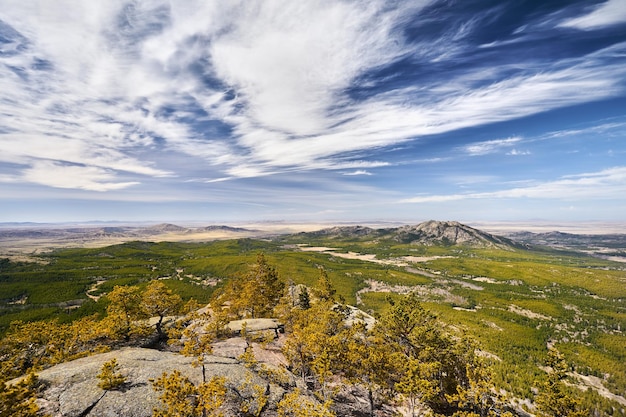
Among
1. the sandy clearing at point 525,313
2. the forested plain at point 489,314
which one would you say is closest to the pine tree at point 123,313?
the forested plain at point 489,314

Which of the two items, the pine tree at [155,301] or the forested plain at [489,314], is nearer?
the forested plain at [489,314]

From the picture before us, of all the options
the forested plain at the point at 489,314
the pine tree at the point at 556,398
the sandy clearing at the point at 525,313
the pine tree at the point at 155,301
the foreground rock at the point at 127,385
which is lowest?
the sandy clearing at the point at 525,313

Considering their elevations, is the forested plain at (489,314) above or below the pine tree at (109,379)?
below

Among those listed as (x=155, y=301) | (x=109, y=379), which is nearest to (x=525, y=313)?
(x=155, y=301)

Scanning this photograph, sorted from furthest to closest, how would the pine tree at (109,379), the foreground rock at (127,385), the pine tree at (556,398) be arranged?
1. the pine tree at (556,398)
2. the pine tree at (109,379)
3. the foreground rock at (127,385)

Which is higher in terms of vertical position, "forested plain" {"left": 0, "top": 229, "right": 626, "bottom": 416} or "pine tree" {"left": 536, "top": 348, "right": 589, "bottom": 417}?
"pine tree" {"left": 536, "top": 348, "right": 589, "bottom": 417}

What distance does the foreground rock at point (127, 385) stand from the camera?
22156mm

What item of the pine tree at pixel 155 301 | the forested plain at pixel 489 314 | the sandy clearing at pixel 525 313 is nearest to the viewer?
the forested plain at pixel 489 314

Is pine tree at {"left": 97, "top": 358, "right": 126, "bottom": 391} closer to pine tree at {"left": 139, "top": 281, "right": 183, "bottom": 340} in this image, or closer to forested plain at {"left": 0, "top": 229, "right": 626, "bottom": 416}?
forested plain at {"left": 0, "top": 229, "right": 626, "bottom": 416}

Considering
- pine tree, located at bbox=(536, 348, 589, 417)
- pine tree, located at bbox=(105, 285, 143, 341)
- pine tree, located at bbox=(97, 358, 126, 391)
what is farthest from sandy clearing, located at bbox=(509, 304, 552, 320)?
pine tree, located at bbox=(97, 358, 126, 391)

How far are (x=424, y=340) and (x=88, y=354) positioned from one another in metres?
46.4

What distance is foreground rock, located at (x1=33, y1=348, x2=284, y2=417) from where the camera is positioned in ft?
72.7

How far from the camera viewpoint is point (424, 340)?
4059 cm

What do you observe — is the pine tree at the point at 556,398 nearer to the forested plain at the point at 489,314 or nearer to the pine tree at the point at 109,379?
the forested plain at the point at 489,314
